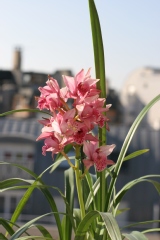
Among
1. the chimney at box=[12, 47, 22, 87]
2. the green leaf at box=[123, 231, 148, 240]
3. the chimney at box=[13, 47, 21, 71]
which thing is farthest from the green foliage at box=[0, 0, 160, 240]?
the chimney at box=[13, 47, 21, 71]

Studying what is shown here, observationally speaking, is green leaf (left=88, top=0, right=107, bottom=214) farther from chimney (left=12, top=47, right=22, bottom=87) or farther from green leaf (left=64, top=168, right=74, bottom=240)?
chimney (left=12, top=47, right=22, bottom=87)

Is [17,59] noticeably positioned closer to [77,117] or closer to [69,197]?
[69,197]

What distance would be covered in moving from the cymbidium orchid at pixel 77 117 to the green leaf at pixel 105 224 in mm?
81

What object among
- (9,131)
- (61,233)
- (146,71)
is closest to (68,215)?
(61,233)

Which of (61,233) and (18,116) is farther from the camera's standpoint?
(18,116)

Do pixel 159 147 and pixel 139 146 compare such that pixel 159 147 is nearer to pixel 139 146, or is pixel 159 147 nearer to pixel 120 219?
pixel 139 146

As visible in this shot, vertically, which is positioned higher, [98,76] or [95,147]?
[98,76]

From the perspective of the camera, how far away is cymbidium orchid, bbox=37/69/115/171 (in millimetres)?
1130

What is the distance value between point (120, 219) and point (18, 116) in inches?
247

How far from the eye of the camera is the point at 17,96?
27969 millimetres

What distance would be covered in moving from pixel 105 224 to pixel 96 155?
0.16 meters

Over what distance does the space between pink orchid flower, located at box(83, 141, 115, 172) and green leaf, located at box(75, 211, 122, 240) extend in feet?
0.27

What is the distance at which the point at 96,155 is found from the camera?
1.15 meters

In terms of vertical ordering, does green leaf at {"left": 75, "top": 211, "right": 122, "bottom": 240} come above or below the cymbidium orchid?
below
